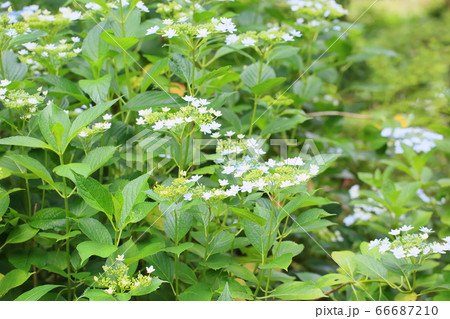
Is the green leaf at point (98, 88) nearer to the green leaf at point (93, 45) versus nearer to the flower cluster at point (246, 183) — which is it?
the green leaf at point (93, 45)

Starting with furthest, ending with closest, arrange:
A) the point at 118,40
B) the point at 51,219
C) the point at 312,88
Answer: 1. the point at 312,88
2. the point at 118,40
3. the point at 51,219

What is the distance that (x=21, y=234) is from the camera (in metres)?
1.17

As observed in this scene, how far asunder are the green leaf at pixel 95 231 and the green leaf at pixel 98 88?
318mm

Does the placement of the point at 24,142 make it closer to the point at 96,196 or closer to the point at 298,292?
the point at 96,196

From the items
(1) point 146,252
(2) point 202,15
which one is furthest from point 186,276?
(2) point 202,15

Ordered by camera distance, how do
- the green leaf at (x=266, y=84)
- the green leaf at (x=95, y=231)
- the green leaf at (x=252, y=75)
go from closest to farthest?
the green leaf at (x=95, y=231), the green leaf at (x=266, y=84), the green leaf at (x=252, y=75)

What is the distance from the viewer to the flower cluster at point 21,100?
1145mm

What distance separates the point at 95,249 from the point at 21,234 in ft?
0.95

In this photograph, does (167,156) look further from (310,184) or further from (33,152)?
(310,184)

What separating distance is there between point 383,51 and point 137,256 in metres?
1.63

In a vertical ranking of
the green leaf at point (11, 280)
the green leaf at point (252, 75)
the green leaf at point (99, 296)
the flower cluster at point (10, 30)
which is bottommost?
the green leaf at point (11, 280)

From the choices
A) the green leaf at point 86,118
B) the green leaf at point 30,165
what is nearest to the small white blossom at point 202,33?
the green leaf at point 86,118

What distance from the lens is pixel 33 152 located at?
1349mm

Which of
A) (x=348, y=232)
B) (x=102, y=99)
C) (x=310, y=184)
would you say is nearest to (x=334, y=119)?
(x=310, y=184)
